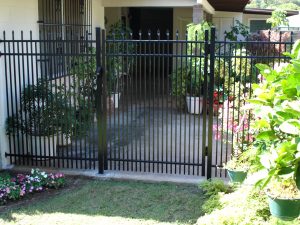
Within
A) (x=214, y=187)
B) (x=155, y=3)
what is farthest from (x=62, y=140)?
(x=155, y=3)

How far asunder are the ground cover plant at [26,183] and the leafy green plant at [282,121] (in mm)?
3280

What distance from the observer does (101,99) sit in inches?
237

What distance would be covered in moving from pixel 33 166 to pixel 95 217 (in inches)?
76.0

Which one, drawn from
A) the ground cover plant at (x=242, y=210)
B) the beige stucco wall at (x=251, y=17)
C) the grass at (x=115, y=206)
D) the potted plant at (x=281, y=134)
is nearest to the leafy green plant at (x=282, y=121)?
the potted plant at (x=281, y=134)

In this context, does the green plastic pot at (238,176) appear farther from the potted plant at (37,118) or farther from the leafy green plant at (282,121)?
the potted plant at (37,118)

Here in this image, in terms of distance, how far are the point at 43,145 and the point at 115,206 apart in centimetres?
189

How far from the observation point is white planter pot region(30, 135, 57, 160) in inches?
252

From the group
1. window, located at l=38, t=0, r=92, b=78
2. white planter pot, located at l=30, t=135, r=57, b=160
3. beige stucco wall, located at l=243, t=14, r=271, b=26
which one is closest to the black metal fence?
white planter pot, located at l=30, t=135, r=57, b=160

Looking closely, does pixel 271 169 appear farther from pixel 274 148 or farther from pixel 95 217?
pixel 95 217

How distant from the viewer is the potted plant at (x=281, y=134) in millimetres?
2605

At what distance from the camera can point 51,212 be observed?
4961 millimetres

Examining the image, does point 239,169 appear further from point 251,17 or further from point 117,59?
point 251,17

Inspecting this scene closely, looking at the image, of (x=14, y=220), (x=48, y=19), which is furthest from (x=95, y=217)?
(x=48, y=19)

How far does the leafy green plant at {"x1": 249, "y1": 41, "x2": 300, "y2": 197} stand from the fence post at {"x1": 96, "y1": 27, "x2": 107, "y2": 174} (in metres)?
3.04
